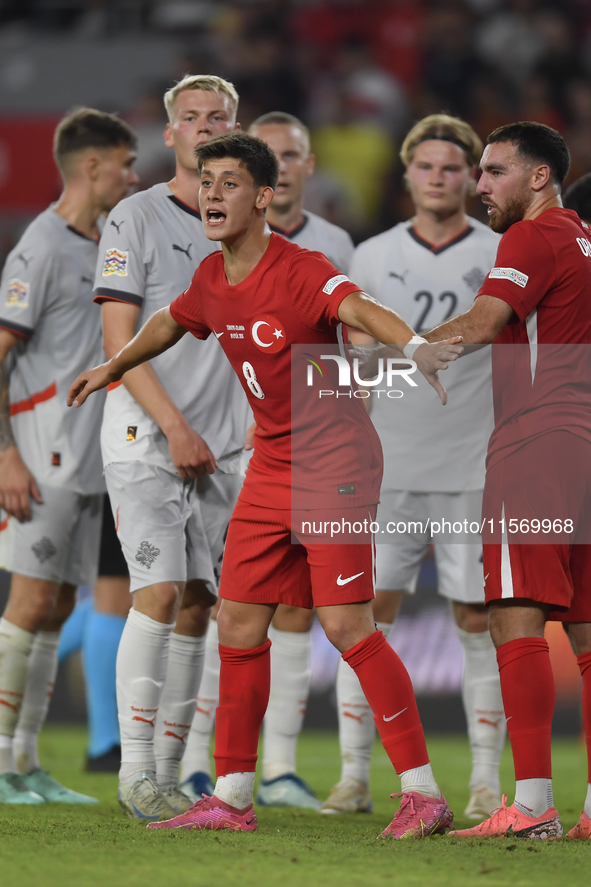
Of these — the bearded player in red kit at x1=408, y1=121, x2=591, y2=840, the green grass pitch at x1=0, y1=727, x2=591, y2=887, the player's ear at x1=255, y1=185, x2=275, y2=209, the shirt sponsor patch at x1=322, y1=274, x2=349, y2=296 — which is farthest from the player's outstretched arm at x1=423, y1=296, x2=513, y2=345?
the green grass pitch at x1=0, y1=727, x2=591, y2=887

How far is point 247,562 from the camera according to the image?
339 centimetres

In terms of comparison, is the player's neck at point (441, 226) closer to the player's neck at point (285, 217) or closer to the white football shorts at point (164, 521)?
the player's neck at point (285, 217)

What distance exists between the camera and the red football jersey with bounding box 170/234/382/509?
3.31m

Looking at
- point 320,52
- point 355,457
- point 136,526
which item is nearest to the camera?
point 355,457

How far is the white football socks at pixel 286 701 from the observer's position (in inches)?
178

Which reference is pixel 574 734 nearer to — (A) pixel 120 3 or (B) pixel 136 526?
(B) pixel 136 526

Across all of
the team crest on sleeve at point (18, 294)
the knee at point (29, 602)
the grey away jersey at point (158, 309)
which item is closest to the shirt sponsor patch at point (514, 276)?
the grey away jersey at point (158, 309)

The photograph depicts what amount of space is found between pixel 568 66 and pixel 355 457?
27.1 ft

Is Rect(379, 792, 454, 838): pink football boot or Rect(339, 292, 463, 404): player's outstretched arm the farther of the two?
Rect(379, 792, 454, 838): pink football boot

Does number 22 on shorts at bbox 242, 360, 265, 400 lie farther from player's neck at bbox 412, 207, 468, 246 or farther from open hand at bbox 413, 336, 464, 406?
player's neck at bbox 412, 207, 468, 246

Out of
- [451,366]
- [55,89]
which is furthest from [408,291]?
[55,89]

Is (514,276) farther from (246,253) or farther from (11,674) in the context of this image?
(11,674)

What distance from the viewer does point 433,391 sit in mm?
4535

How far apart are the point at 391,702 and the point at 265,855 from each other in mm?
557
